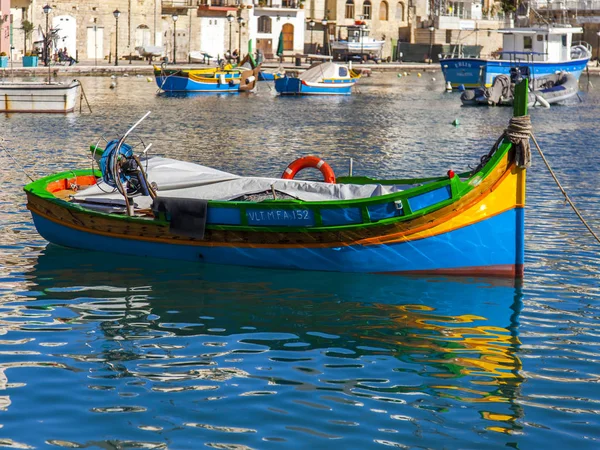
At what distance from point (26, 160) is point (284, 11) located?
206 feet

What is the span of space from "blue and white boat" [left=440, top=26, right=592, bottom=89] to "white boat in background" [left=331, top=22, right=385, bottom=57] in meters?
28.0

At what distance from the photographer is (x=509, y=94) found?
49.9m

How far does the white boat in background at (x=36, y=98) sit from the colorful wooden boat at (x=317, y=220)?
24337 millimetres

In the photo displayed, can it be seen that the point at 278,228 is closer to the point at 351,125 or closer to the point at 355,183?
the point at 355,183

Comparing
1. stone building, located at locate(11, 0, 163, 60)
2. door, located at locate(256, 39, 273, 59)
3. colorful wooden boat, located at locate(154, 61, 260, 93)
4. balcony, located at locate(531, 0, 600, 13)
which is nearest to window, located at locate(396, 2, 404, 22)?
door, located at locate(256, 39, 273, 59)

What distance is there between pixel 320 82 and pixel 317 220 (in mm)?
42850

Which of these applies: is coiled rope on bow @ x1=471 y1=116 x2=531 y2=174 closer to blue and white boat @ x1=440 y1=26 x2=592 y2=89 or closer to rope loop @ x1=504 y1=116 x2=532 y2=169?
rope loop @ x1=504 y1=116 x2=532 y2=169

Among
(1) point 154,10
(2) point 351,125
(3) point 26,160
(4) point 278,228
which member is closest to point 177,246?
(4) point 278,228

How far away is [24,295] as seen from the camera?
548 inches

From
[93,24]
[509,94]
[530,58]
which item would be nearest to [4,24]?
[93,24]

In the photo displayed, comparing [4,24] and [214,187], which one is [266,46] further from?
[214,187]

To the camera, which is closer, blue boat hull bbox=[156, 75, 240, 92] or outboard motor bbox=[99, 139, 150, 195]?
outboard motor bbox=[99, 139, 150, 195]

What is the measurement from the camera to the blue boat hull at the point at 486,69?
2211 inches

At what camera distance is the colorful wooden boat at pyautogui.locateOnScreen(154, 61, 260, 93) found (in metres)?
54.0
